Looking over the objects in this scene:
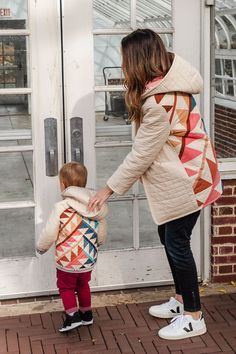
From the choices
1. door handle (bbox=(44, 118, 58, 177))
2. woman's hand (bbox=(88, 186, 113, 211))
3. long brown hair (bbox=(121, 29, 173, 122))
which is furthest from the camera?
door handle (bbox=(44, 118, 58, 177))

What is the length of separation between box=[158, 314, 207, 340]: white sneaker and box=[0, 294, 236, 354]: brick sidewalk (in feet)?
0.11

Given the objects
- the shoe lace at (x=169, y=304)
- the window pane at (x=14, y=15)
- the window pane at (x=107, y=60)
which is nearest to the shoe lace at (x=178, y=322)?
the shoe lace at (x=169, y=304)

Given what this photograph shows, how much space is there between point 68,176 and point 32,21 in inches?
42.0

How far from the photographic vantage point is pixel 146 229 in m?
5.31

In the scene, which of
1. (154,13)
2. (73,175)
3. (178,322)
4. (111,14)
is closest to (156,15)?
(154,13)

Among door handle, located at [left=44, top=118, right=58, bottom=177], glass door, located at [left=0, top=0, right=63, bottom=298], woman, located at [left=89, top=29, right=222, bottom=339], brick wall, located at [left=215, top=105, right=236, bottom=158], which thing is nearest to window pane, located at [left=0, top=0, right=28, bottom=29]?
glass door, located at [left=0, top=0, right=63, bottom=298]

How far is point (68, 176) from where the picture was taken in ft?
14.8

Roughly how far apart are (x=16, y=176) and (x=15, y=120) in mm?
376

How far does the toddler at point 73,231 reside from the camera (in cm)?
447

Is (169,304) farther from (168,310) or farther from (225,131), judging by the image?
(225,131)

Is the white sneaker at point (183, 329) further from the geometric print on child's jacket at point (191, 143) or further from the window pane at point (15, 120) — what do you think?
the window pane at point (15, 120)

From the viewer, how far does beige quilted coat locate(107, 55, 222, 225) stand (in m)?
4.28

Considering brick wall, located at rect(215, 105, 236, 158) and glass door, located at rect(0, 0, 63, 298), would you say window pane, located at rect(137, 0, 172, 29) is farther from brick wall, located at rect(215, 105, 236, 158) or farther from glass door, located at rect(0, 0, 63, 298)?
brick wall, located at rect(215, 105, 236, 158)

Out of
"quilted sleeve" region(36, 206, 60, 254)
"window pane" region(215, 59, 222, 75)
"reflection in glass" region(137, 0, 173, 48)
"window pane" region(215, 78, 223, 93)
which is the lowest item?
"quilted sleeve" region(36, 206, 60, 254)
